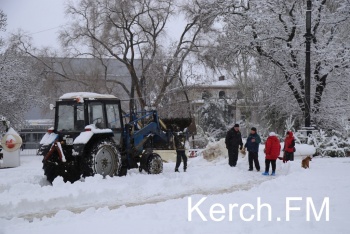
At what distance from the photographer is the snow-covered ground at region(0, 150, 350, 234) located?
725 centimetres

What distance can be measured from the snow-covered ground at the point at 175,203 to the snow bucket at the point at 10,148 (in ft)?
23.9

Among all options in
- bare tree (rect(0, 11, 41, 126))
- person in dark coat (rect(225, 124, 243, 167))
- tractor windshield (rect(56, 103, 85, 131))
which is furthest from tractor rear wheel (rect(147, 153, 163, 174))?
bare tree (rect(0, 11, 41, 126))

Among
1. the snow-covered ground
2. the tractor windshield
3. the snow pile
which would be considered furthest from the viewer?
the snow pile

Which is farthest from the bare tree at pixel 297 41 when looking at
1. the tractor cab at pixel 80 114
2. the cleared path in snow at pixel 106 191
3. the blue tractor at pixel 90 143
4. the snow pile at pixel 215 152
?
the tractor cab at pixel 80 114

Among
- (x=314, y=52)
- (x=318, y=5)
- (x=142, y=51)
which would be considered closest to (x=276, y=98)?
(x=314, y=52)

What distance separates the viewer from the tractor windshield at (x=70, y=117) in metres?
13.3

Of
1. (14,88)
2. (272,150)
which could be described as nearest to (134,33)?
(14,88)

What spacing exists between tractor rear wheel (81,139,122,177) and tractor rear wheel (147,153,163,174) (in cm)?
142

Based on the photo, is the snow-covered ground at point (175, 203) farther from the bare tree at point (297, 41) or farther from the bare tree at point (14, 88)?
the bare tree at point (14, 88)

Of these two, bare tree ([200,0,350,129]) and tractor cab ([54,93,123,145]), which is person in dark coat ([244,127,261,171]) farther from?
bare tree ([200,0,350,129])

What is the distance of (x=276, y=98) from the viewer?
2680 centimetres

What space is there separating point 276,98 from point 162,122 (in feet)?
40.6

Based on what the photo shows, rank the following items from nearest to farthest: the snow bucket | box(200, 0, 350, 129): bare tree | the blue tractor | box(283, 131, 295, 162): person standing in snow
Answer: the blue tractor, box(283, 131, 295, 162): person standing in snow, the snow bucket, box(200, 0, 350, 129): bare tree

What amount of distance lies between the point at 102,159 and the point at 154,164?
2.13 m
